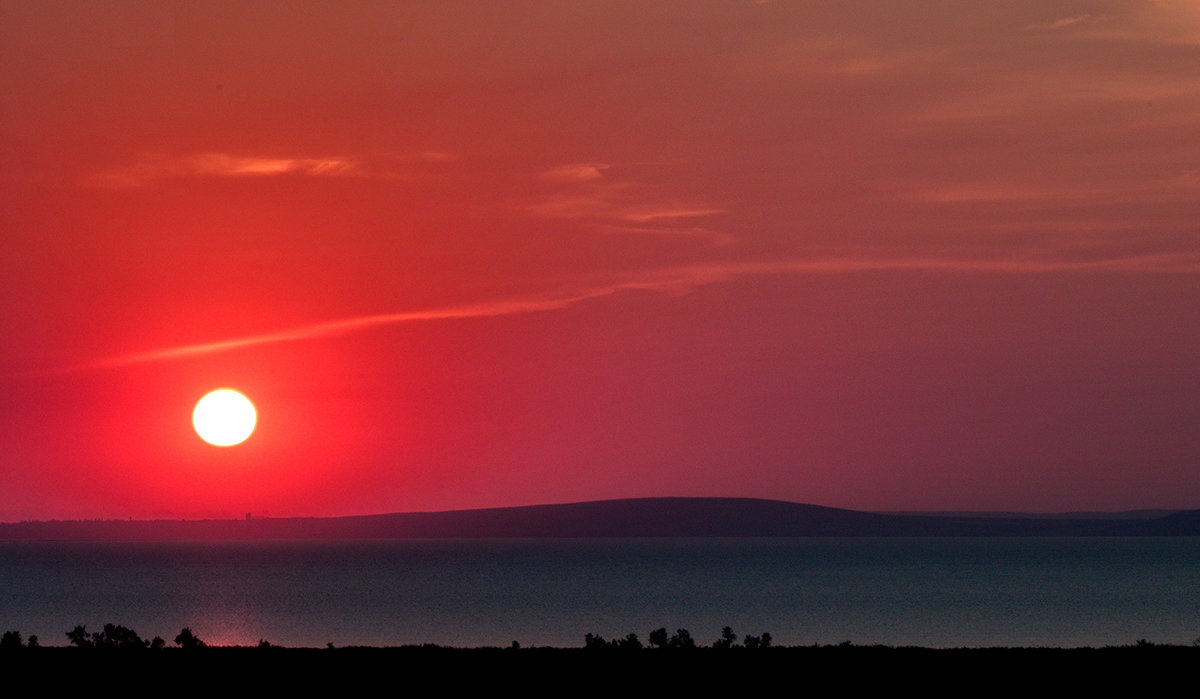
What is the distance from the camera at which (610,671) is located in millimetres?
24516

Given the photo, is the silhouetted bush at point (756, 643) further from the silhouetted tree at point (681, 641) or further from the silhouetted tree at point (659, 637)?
the silhouetted tree at point (659, 637)

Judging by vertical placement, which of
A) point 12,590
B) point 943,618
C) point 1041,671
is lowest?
point 1041,671

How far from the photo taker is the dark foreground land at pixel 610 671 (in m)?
23.1

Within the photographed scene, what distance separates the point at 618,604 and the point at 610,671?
62014 millimetres

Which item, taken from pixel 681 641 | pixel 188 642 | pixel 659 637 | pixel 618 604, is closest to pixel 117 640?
pixel 188 642

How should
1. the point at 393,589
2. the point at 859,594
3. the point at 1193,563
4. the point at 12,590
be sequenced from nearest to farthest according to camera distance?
the point at 859,594 → the point at 393,589 → the point at 12,590 → the point at 1193,563

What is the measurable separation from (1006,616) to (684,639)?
50.5 meters

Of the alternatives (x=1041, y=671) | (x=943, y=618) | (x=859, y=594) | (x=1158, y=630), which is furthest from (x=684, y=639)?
(x=859, y=594)

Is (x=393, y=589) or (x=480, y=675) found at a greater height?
(x=393, y=589)

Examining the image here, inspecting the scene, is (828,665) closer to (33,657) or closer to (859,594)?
(33,657)

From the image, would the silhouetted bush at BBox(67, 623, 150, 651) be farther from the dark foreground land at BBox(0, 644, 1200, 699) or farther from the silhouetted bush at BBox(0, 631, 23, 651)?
the silhouetted bush at BBox(0, 631, 23, 651)

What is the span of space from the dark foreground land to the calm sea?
92.9ft

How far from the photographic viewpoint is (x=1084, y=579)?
12588 cm

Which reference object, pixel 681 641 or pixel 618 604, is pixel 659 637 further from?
pixel 618 604
